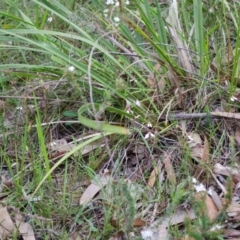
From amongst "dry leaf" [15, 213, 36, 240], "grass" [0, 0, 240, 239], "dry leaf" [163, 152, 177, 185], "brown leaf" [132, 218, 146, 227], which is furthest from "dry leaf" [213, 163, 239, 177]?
"dry leaf" [15, 213, 36, 240]

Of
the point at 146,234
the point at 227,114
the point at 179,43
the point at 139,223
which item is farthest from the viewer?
the point at 179,43

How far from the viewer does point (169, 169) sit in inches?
69.1

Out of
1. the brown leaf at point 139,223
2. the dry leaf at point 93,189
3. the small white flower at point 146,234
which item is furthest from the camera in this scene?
the dry leaf at point 93,189

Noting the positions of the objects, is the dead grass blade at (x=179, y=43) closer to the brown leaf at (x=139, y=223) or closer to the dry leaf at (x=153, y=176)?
the dry leaf at (x=153, y=176)

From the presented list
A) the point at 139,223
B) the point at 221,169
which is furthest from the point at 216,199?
the point at 139,223

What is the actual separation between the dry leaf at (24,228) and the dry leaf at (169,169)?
458 mm

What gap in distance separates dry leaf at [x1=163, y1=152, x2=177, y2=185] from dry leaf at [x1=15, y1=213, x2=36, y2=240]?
46 centimetres

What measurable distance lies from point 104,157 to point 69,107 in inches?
12.4

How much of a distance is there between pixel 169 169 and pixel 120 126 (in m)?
0.25

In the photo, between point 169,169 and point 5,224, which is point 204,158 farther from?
point 5,224

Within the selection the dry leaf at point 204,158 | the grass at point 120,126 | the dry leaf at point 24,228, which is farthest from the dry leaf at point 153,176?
the dry leaf at point 24,228

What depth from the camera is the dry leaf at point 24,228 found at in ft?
5.31

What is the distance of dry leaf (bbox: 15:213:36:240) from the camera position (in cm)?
162

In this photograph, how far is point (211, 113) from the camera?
6.20 ft
